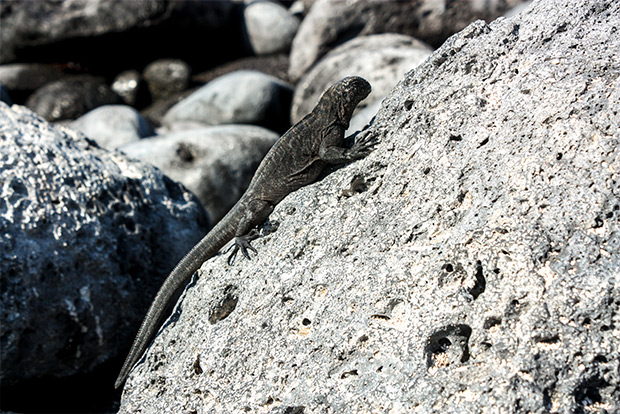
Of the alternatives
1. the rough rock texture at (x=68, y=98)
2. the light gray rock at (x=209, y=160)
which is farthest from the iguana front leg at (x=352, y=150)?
the rough rock texture at (x=68, y=98)

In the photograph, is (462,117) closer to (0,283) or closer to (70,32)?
(0,283)

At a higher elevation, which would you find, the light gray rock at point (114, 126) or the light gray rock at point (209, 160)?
the light gray rock at point (114, 126)

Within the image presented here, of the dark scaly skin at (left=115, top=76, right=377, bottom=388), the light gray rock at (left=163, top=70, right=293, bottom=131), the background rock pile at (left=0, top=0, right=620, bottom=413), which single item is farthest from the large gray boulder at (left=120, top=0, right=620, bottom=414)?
the light gray rock at (left=163, top=70, right=293, bottom=131)

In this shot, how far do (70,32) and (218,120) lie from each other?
6838 millimetres

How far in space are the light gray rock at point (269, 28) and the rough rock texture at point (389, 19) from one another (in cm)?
276

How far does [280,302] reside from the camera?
12.1 feet

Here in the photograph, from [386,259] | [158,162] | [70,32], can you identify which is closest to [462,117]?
[386,259]

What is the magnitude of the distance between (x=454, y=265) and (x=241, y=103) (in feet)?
33.7

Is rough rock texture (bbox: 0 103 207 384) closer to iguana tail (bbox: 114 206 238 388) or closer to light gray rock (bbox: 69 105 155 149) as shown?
iguana tail (bbox: 114 206 238 388)

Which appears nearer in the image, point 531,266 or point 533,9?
point 531,266

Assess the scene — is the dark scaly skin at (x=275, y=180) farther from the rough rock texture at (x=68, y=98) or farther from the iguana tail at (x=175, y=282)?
the rough rock texture at (x=68, y=98)

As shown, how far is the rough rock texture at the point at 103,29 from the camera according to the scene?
55.8ft

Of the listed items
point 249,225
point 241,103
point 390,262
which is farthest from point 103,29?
point 390,262

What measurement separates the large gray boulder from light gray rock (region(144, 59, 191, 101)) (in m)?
13.6
